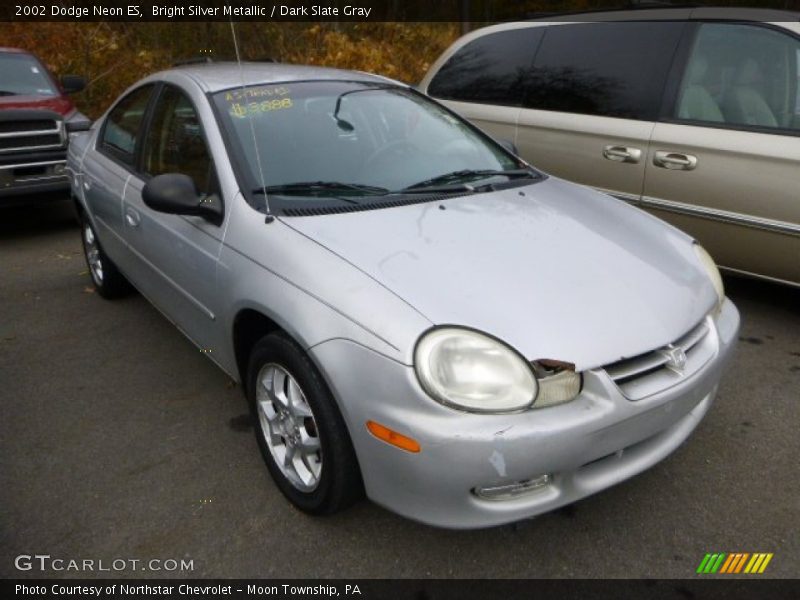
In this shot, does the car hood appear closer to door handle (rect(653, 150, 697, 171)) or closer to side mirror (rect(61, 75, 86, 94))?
door handle (rect(653, 150, 697, 171))

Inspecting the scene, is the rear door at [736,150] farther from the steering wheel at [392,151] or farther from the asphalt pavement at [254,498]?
the steering wheel at [392,151]

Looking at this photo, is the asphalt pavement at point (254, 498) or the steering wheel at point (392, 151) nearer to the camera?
the asphalt pavement at point (254, 498)

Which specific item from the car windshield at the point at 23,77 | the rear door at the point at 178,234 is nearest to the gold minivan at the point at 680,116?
the rear door at the point at 178,234

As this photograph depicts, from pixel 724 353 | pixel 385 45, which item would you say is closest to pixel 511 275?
pixel 724 353

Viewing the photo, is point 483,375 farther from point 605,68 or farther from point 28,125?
point 28,125

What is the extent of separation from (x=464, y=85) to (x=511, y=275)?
3.41 meters

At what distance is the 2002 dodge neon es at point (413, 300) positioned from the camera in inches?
74.6

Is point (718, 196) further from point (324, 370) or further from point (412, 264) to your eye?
point (324, 370)

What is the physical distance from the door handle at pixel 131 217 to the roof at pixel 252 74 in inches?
28.8

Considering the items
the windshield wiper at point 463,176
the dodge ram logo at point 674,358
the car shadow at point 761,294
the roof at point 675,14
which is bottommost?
the car shadow at point 761,294

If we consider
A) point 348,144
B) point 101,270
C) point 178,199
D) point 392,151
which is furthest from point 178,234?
point 101,270

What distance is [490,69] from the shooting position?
16.6 feet

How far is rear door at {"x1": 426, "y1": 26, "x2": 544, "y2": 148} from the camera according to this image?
15.8 feet

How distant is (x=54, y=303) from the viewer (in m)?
4.56
